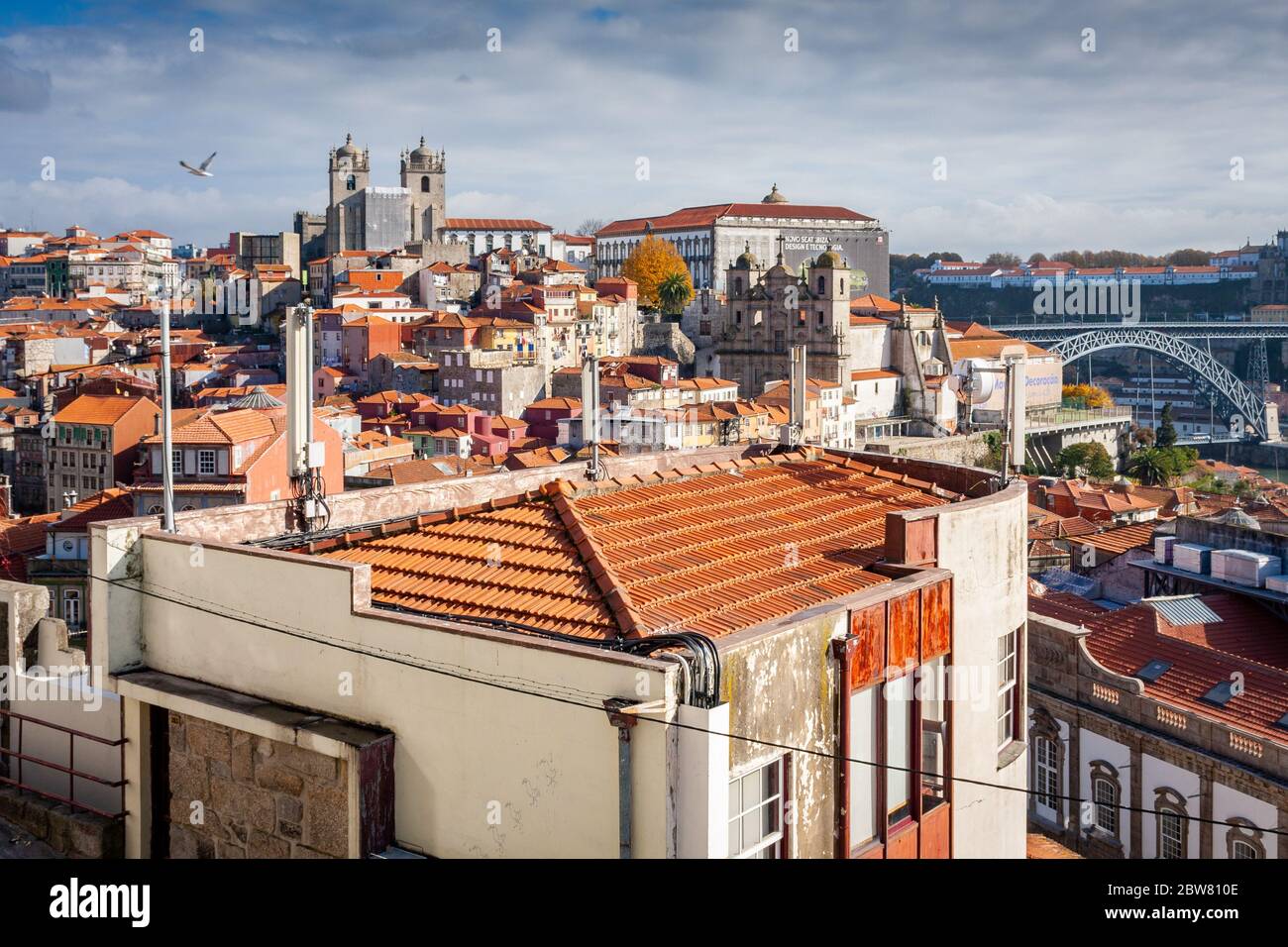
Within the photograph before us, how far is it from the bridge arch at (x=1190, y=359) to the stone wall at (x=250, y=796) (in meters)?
73.1

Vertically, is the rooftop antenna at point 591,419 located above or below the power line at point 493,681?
above

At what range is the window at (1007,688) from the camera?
5.86 metres

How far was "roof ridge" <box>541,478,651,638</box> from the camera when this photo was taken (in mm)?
4445

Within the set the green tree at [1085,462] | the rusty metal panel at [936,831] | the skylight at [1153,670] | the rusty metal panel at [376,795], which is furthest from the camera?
the green tree at [1085,462]

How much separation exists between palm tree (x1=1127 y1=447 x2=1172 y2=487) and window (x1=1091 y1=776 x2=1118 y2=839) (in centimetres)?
3919

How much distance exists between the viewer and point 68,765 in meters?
5.42

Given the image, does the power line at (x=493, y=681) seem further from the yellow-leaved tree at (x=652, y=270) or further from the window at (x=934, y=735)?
the yellow-leaved tree at (x=652, y=270)

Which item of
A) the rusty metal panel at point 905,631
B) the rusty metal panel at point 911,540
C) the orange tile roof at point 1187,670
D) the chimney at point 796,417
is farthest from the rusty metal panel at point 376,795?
the orange tile roof at point 1187,670

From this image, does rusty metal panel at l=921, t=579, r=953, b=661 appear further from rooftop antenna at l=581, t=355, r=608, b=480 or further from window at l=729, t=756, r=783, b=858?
rooftop antenna at l=581, t=355, r=608, b=480

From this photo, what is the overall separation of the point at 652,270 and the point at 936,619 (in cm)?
6356

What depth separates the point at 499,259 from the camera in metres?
66.3

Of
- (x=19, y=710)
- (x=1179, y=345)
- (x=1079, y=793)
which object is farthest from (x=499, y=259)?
(x=19, y=710)

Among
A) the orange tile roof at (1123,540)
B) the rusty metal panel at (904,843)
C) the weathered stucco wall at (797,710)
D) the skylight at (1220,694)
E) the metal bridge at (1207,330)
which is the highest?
the metal bridge at (1207,330)
